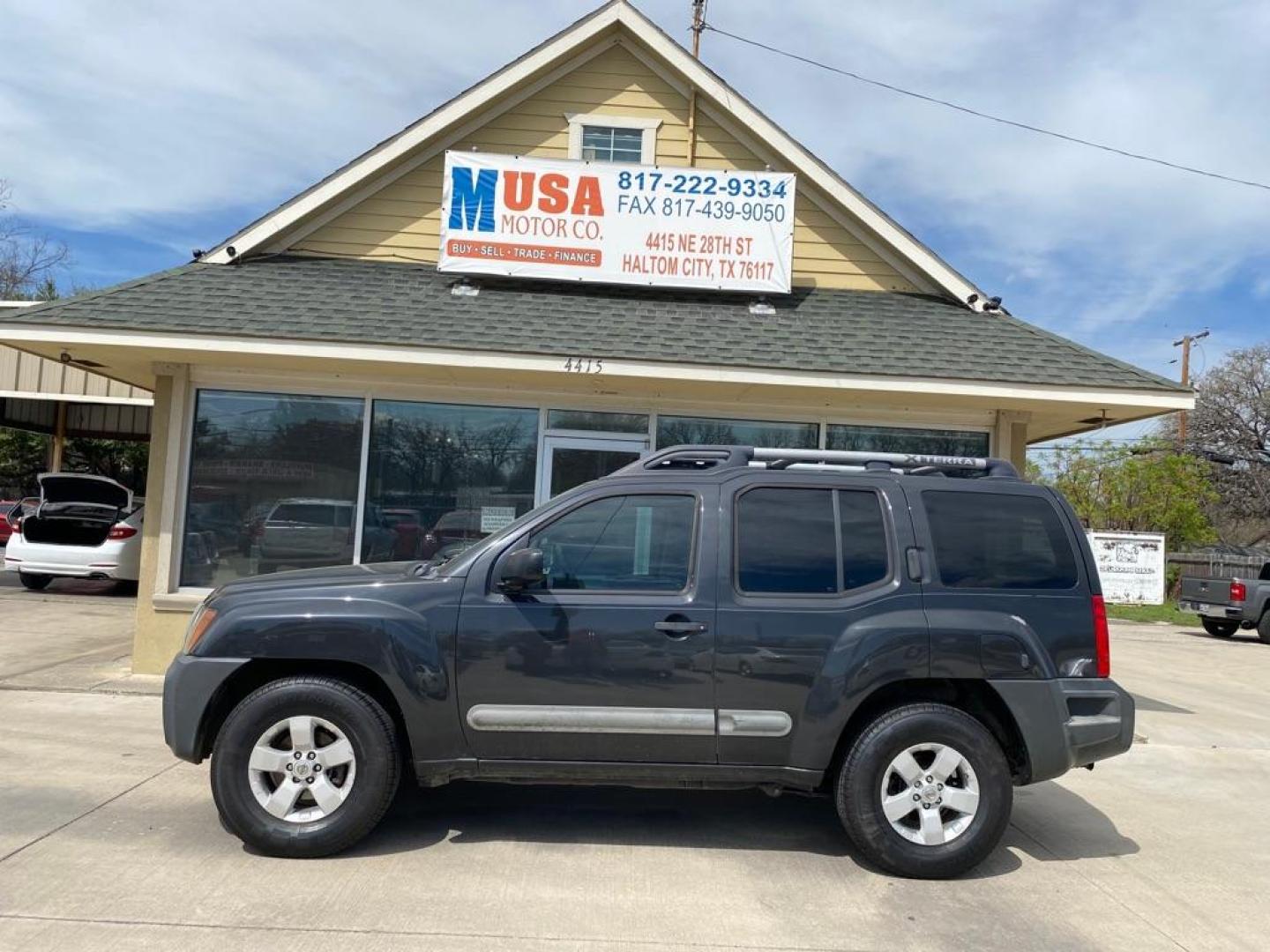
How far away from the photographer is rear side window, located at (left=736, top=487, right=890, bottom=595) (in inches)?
198

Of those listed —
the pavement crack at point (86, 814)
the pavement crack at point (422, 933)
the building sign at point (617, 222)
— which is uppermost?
the building sign at point (617, 222)

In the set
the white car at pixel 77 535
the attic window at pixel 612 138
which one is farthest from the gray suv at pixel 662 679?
the white car at pixel 77 535

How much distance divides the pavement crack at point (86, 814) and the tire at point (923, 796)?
3942 mm

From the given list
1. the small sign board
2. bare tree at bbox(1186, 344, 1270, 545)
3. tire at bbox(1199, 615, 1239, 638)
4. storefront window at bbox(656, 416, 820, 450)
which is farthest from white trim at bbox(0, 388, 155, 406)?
bare tree at bbox(1186, 344, 1270, 545)

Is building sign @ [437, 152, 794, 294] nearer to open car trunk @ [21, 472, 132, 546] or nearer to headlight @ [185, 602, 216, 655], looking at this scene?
headlight @ [185, 602, 216, 655]

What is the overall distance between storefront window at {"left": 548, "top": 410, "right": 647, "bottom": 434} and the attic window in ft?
10.3

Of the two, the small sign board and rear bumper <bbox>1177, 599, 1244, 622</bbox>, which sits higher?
the small sign board

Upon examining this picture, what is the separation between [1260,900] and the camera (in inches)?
192

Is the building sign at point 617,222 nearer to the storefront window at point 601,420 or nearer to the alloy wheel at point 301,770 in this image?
the storefront window at point 601,420

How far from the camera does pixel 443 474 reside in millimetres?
9352

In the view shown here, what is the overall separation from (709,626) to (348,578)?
187cm

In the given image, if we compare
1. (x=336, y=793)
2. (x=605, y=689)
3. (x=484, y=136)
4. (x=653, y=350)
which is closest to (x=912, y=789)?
(x=605, y=689)

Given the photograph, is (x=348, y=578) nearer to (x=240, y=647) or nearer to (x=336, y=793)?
(x=240, y=647)

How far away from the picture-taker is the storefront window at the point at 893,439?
31.7 feet
